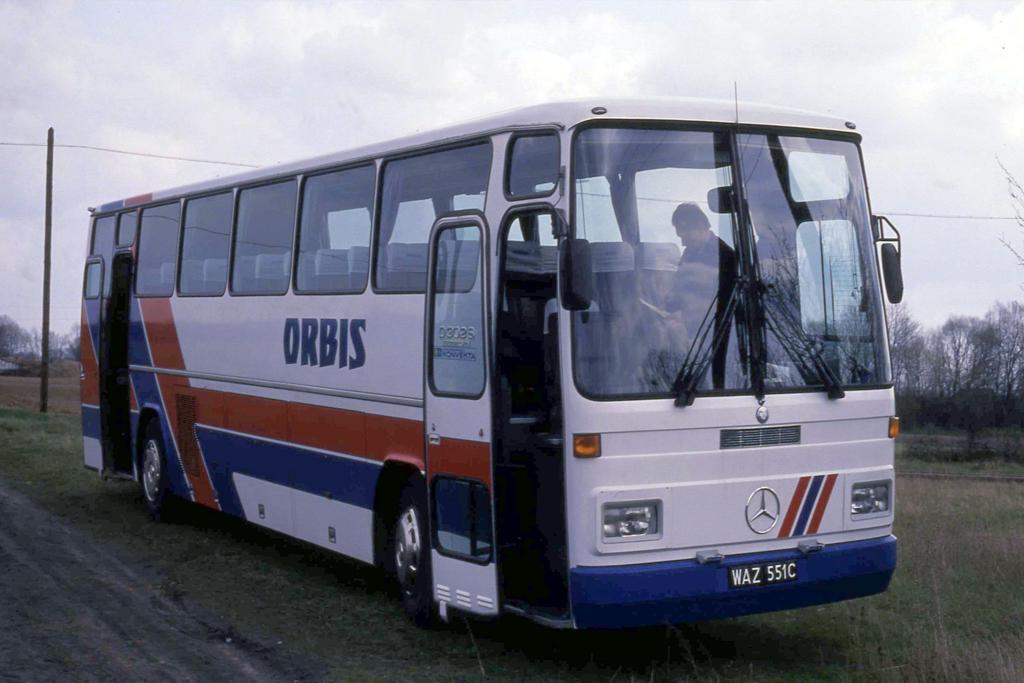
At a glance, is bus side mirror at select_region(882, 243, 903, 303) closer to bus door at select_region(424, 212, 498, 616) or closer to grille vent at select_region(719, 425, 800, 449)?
grille vent at select_region(719, 425, 800, 449)

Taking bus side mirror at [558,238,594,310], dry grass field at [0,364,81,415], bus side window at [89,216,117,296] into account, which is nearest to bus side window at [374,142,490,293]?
bus side mirror at [558,238,594,310]

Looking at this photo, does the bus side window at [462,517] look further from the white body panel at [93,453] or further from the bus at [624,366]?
the white body panel at [93,453]

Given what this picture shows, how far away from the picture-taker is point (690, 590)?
7.03 m

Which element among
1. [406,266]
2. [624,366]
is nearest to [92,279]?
[406,266]

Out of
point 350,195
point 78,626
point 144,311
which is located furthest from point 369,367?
point 144,311

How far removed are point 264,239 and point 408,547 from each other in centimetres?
360

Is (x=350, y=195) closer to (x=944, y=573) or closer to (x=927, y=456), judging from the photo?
(x=944, y=573)

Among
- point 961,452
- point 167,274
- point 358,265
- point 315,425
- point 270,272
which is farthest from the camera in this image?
point 961,452

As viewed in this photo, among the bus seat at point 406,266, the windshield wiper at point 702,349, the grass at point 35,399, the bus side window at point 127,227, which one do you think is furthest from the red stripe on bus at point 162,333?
the grass at point 35,399

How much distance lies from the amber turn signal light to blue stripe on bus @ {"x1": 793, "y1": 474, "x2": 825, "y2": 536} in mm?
1365

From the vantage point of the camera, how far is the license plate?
23.5ft

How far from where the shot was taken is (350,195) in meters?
9.93

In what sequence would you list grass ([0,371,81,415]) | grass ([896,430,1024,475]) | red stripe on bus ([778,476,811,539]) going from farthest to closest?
grass ([896,430,1024,475]) < grass ([0,371,81,415]) < red stripe on bus ([778,476,811,539])

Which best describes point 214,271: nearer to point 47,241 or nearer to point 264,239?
point 264,239
